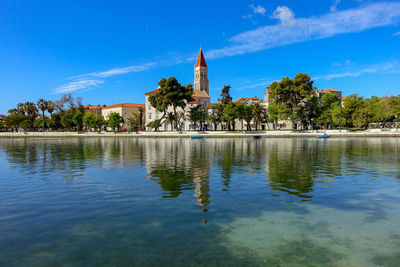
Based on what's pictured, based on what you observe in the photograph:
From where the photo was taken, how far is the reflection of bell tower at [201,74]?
429ft

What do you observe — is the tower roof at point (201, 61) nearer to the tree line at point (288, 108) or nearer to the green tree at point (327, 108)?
the tree line at point (288, 108)

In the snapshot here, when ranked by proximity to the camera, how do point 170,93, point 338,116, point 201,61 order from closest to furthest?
point 170,93
point 338,116
point 201,61

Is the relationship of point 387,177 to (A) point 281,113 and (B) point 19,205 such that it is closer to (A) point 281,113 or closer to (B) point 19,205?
(B) point 19,205

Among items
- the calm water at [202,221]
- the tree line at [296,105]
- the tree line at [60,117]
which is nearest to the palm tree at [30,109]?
the tree line at [60,117]

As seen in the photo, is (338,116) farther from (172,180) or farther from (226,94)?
(172,180)

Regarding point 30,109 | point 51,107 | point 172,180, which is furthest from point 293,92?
point 30,109

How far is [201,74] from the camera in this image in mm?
130875

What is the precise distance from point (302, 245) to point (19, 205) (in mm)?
9633

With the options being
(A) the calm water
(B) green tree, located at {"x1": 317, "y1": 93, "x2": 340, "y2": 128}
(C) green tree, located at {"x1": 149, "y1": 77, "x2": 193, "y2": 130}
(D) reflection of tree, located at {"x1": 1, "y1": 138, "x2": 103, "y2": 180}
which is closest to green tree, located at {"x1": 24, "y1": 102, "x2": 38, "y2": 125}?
(C) green tree, located at {"x1": 149, "y1": 77, "x2": 193, "y2": 130}

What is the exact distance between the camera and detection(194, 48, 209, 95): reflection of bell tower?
130750 mm

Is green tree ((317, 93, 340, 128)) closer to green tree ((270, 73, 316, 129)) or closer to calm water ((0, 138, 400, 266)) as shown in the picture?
green tree ((270, 73, 316, 129))

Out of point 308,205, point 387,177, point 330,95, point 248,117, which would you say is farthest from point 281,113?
point 308,205

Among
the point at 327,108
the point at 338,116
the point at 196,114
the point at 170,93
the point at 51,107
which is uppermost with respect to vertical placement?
the point at 170,93

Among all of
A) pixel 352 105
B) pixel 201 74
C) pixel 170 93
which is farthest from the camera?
pixel 201 74
